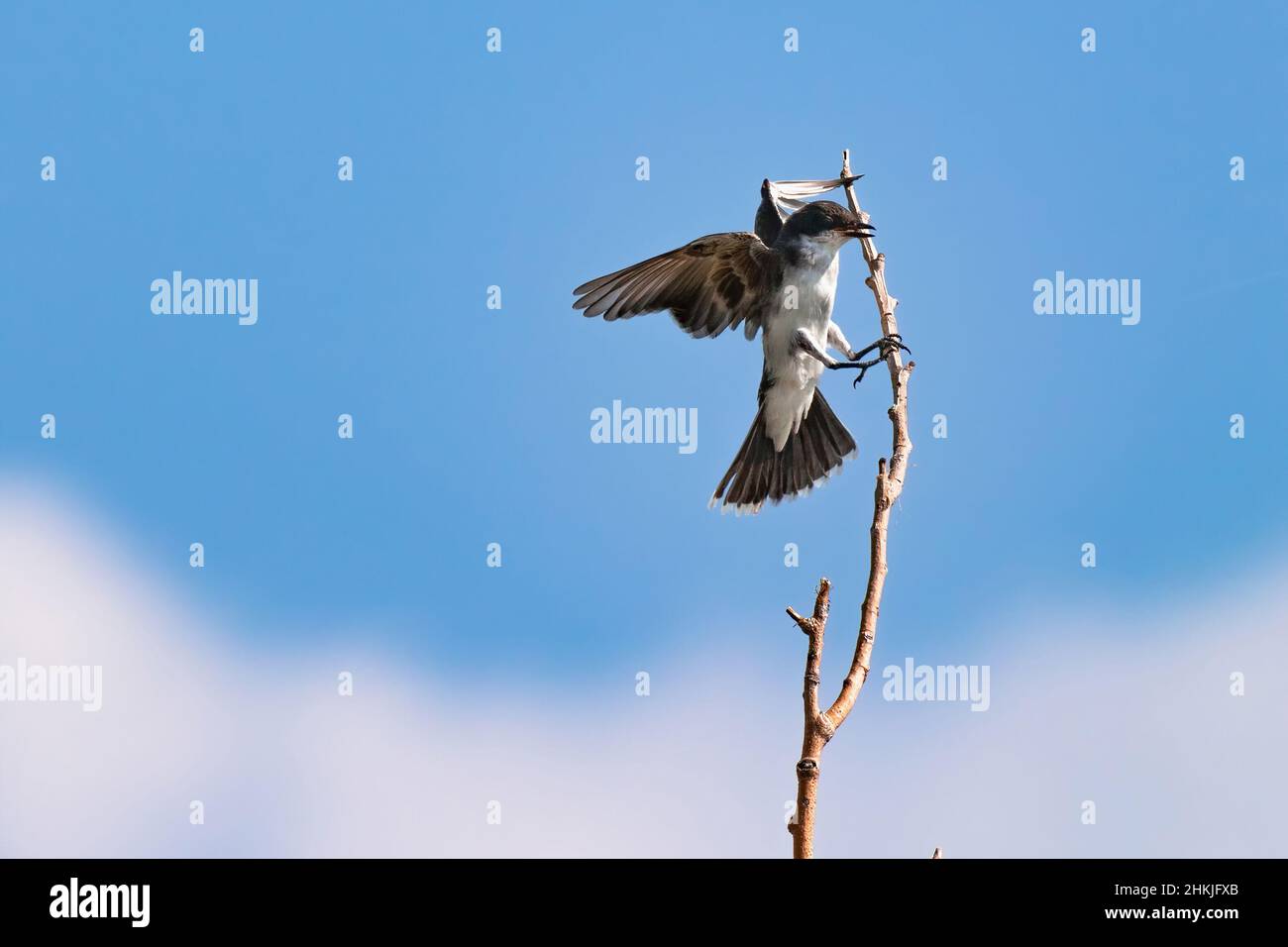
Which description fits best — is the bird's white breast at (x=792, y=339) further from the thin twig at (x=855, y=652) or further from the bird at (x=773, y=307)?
the thin twig at (x=855, y=652)

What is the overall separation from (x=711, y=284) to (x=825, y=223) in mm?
739

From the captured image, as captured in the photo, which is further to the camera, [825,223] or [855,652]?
[825,223]

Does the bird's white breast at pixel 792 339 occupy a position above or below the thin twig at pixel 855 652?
above

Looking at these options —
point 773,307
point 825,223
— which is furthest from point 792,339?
point 825,223

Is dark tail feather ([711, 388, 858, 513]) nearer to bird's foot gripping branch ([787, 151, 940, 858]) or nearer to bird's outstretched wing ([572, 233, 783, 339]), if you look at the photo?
bird's outstretched wing ([572, 233, 783, 339])

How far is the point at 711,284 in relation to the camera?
21.5 feet

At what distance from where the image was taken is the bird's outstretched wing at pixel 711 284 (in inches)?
242

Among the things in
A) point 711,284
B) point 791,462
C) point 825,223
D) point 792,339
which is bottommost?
point 791,462

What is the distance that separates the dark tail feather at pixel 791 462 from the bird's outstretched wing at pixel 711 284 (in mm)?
620

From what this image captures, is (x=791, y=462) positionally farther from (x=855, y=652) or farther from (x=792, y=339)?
(x=855, y=652)

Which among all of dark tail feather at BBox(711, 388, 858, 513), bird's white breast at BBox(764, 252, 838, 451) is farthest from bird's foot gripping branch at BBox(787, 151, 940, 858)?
dark tail feather at BBox(711, 388, 858, 513)

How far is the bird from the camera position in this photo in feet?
19.9

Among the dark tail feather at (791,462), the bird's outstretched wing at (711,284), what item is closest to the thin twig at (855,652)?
the bird's outstretched wing at (711,284)
